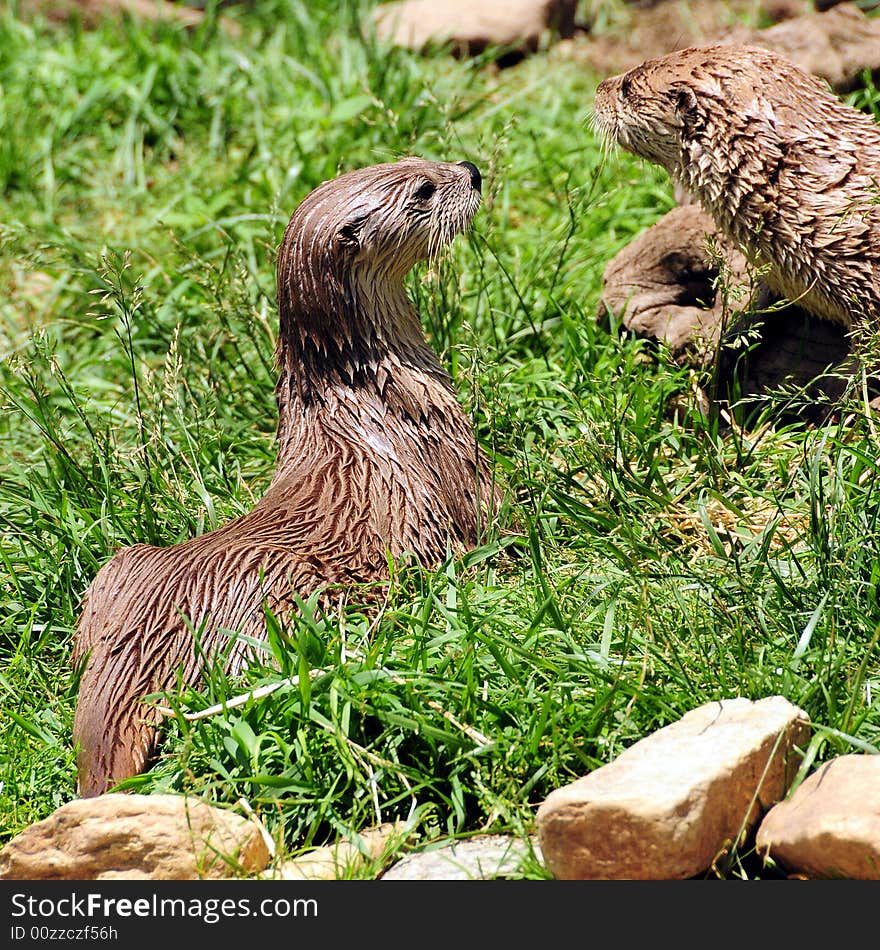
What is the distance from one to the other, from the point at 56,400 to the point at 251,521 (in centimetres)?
164

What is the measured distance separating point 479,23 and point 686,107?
2.79 metres

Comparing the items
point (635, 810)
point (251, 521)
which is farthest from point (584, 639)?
point (251, 521)

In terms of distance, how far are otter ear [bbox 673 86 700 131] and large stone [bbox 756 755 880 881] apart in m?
1.95

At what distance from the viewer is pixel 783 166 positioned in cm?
351

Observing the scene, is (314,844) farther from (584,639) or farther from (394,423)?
(394,423)

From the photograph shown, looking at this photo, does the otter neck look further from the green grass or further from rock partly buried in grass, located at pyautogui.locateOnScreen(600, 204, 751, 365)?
rock partly buried in grass, located at pyautogui.locateOnScreen(600, 204, 751, 365)

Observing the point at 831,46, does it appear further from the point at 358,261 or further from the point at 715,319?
the point at 358,261

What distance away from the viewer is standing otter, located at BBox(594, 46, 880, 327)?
3.46m

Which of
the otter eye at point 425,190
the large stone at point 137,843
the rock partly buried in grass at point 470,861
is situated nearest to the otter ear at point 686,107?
the otter eye at point 425,190

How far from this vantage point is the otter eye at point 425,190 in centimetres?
344

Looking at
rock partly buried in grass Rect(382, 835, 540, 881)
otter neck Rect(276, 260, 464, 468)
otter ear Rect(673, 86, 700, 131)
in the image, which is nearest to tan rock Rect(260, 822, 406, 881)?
rock partly buried in grass Rect(382, 835, 540, 881)

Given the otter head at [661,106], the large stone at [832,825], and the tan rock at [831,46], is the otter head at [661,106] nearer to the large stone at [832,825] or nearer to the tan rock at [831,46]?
the tan rock at [831,46]

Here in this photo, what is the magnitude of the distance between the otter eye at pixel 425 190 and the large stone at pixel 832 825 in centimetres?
183

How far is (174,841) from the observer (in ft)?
7.95
